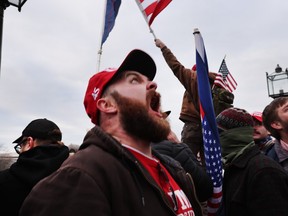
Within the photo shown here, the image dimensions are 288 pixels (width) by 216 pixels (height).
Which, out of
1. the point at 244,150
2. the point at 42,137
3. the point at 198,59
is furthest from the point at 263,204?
the point at 42,137

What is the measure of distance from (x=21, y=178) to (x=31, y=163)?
167 millimetres

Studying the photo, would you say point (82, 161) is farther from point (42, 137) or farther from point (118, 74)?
point (42, 137)

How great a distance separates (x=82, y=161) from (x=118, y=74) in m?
0.92

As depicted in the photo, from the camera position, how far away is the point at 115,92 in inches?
86.2

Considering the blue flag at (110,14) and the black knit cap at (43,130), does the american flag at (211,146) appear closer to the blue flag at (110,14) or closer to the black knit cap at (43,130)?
the black knit cap at (43,130)

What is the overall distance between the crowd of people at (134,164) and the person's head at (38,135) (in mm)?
11

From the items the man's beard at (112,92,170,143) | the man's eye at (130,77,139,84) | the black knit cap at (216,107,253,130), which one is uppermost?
the man's eye at (130,77,139,84)

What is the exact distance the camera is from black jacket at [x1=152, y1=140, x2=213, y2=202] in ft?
9.49

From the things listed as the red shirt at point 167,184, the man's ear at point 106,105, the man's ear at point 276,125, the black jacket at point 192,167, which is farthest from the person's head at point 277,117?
the man's ear at point 106,105

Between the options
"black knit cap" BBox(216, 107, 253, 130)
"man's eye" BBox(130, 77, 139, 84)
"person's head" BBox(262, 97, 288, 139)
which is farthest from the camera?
"person's head" BBox(262, 97, 288, 139)

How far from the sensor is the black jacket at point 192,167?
9.49ft

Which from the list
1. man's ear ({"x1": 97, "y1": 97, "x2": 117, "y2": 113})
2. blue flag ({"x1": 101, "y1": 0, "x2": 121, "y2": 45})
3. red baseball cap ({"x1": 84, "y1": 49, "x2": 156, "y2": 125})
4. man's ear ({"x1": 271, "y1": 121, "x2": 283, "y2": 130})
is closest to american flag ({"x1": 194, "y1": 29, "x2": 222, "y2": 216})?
man's ear ({"x1": 271, "y1": 121, "x2": 283, "y2": 130})

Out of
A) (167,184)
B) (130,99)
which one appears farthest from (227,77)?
(167,184)

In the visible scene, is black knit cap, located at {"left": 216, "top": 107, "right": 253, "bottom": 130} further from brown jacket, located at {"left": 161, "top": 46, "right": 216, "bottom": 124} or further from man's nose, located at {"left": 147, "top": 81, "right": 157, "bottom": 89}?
brown jacket, located at {"left": 161, "top": 46, "right": 216, "bottom": 124}
